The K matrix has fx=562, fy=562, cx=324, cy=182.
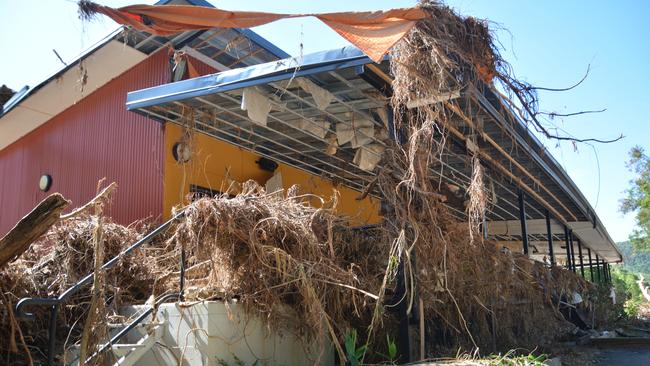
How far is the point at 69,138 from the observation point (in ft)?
37.0

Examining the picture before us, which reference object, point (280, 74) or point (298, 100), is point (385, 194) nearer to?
point (280, 74)

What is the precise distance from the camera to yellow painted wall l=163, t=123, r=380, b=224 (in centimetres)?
927

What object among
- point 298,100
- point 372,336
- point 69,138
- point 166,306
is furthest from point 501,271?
point 69,138

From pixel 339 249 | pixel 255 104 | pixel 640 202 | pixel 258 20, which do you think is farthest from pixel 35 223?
pixel 640 202

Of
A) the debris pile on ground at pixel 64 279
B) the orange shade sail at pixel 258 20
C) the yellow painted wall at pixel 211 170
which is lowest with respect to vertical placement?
the debris pile on ground at pixel 64 279

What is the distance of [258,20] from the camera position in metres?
6.29

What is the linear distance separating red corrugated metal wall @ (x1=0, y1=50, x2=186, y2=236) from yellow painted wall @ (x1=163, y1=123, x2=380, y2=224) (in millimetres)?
165

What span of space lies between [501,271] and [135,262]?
4.67 m

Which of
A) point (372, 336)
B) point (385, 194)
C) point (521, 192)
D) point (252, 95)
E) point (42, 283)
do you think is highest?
point (252, 95)

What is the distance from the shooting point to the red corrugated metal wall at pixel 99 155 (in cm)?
973

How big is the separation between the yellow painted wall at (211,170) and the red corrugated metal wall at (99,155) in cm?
17

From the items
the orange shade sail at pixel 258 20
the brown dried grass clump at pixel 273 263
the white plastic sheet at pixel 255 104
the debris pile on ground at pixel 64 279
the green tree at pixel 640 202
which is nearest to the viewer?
the brown dried grass clump at pixel 273 263

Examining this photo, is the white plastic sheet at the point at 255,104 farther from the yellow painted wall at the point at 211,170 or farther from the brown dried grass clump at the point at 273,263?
the brown dried grass clump at the point at 273,263

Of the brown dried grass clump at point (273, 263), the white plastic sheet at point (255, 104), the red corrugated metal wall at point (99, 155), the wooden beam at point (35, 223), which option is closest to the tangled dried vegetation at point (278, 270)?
the brown dried grass clump at point (273, 263)
